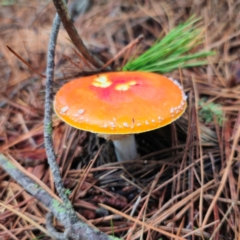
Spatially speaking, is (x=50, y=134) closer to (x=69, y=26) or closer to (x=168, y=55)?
(x=69, y=26)

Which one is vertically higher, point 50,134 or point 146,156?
point 50,134

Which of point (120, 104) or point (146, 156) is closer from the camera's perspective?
point (120, 104)

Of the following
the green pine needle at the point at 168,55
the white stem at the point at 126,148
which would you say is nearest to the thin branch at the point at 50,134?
the white stem at the point at 126,148

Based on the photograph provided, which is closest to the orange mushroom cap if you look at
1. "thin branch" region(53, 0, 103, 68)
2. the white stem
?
"thin branch" region(53, 0, 103, 68)

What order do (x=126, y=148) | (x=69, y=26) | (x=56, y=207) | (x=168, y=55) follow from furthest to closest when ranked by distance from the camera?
(x=168, y=55) → (x=126, y=148) → (x=69, y=26) → (x=56, y=207)

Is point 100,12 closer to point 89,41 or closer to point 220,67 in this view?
point 89,41

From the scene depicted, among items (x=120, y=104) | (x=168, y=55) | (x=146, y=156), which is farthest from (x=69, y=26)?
(x=146, y=156)
